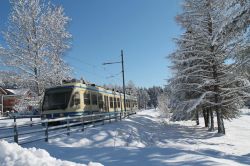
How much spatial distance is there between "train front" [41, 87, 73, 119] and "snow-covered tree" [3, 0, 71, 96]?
15.9ft

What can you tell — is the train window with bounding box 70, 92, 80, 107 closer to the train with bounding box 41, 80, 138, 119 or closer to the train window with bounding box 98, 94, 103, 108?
the train with bounding box 41, 80, 138, 119

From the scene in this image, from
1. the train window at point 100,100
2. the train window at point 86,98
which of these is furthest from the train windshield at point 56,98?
the train window at point 100,100

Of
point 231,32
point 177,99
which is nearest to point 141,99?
point 177,99

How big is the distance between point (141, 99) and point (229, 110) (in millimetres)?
127927

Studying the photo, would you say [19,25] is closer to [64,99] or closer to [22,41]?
[22,41]

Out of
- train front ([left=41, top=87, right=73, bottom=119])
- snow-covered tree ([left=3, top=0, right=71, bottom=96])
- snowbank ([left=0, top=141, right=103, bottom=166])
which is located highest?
snow-covered tree ([left=3, top=0, right=71, bottom=96])

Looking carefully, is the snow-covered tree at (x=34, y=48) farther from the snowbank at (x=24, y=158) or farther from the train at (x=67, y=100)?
the snowbank at (x=24, y=158)

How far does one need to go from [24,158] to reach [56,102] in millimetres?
14621

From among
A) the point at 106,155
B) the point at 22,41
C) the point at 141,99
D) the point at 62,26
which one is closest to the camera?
the point at 106,155

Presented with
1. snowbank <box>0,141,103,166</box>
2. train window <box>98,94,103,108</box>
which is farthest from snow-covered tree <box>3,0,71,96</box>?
snowbank <box>0,141,103,166</box>

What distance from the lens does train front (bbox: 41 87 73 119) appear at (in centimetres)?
2030

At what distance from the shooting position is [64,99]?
2044 centimetres

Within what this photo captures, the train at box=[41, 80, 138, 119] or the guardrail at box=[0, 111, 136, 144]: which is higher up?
the train at box=[41, 80, 138, 119]

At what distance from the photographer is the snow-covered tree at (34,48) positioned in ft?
81.4
